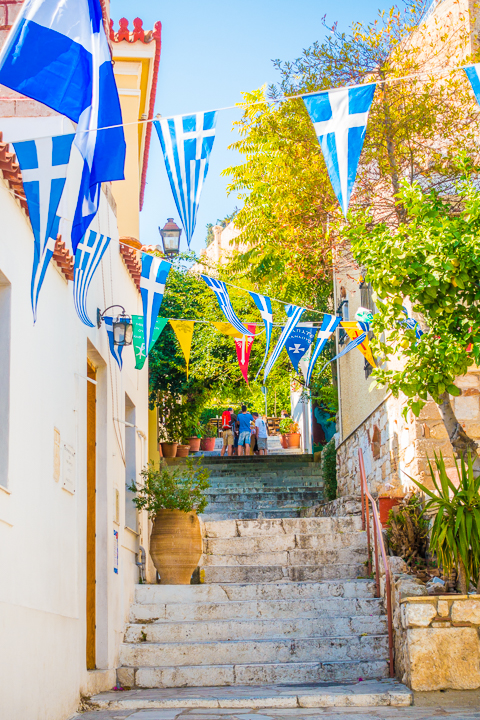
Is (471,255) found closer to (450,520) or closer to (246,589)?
(450,520)

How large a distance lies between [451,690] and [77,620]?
270cm

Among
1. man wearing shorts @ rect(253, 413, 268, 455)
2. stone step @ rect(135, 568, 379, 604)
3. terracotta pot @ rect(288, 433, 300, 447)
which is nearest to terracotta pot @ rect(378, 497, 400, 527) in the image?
stone step @ rect(135, 568, 379, 604)

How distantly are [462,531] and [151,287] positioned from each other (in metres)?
3.93

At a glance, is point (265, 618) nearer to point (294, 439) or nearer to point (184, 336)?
point (184, 336)

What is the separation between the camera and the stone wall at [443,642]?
5777 millimetres

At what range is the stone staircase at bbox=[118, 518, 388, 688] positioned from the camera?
6742 millimetres

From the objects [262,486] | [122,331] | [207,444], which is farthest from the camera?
[207,444]

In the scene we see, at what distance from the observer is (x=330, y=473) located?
14.5 m

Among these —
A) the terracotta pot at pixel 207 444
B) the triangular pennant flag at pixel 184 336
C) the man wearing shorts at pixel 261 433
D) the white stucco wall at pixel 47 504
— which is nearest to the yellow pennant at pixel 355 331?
the triangular pennant flag at pixel 184 336

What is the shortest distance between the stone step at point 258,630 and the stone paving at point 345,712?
1.65m

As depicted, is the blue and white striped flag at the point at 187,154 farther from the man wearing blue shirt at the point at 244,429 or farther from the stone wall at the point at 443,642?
the man wearing blue shirt at the point at 244,429

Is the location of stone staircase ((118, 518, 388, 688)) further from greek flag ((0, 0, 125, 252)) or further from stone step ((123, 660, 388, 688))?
greek flag ((0, 0, 125, 252))

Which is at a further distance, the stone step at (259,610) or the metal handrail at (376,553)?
the stone step at (259,610)

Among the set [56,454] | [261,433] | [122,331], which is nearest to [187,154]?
[56,454]
